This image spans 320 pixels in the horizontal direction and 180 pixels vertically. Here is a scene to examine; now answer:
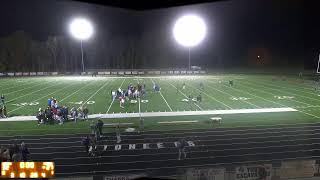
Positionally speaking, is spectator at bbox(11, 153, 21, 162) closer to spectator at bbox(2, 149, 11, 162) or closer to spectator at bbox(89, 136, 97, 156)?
spectator at bbox(2, 149, 11, 162)

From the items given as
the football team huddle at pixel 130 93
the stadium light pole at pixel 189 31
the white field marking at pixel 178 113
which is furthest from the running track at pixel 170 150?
the stadium light pole at pixel 189 31

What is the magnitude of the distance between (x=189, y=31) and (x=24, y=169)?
592cm

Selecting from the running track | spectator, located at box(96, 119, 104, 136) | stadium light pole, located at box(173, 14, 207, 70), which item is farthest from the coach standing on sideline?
stadium light pole, located at box(173, 14, 207, 70)

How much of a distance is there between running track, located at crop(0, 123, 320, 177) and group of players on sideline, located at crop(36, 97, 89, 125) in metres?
0.67

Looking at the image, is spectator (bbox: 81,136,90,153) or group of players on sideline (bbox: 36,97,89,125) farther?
group of players on sideline (bbox: 36,97,89,125)

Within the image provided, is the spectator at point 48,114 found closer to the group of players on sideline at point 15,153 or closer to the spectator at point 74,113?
the spectator at point 74,113

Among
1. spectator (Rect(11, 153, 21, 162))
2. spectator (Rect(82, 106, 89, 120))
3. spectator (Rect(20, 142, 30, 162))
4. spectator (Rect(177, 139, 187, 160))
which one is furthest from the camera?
spectator (Rect(82, 106, 89, 120))

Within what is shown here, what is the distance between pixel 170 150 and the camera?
397 inches

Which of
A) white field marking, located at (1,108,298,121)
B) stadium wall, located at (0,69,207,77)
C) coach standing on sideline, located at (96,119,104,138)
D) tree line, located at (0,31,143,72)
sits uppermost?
tree line, located at (0,31,143,72)

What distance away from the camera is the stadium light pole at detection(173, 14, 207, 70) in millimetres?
10969

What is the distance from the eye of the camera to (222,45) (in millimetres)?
11398

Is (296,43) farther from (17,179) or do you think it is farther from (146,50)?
(17,179)

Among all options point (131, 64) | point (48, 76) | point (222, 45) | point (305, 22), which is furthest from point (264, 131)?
point (48, 76)

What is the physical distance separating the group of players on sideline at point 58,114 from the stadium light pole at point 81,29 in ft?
6.56
